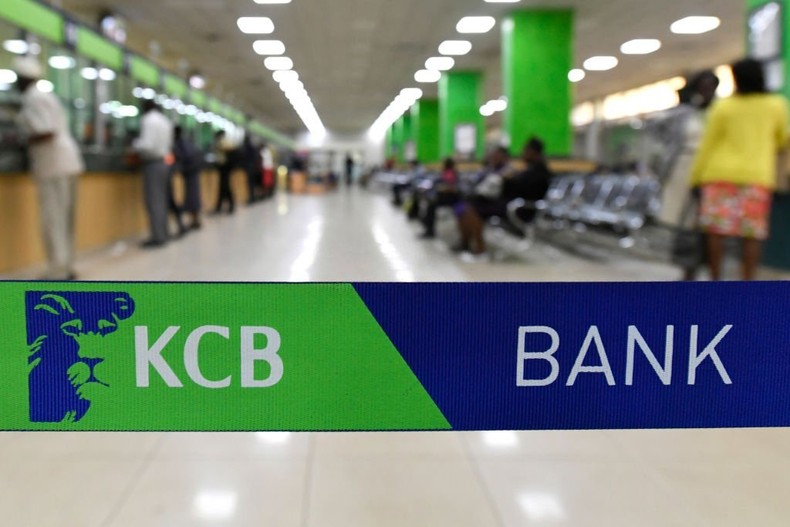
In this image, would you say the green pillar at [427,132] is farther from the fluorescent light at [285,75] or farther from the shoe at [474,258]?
the fluorescent light at [285,75]

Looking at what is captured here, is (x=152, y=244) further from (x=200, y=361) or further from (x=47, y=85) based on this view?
(x=200, y=361)

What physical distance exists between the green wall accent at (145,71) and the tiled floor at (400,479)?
20.0 feet

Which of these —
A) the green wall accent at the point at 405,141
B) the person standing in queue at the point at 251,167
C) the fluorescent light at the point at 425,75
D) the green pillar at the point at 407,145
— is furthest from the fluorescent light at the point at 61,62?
the green wall accent at the point at 405,141

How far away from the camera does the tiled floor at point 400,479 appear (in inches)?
61.9

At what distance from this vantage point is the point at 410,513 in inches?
62.3

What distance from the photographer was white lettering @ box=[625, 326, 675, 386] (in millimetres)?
1365

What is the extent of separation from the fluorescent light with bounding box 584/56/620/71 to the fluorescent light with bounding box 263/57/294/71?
527 centimetres

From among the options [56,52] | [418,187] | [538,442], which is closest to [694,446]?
[538,442]

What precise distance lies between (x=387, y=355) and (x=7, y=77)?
4.42m

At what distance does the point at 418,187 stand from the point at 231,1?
696cm

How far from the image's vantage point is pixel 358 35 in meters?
3.01

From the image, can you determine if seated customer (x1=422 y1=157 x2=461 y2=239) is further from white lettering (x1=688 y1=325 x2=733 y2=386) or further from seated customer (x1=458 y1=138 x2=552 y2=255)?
A: white lettering (x1=688 y1=325 x2=733 y2=386)

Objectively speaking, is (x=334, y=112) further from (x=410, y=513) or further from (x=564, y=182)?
(x=564, y=182)

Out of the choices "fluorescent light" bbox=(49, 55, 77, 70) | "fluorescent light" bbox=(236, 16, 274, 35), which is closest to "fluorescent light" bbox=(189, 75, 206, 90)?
"fluorescent light" bbox=(49, 55, 77, 70)
